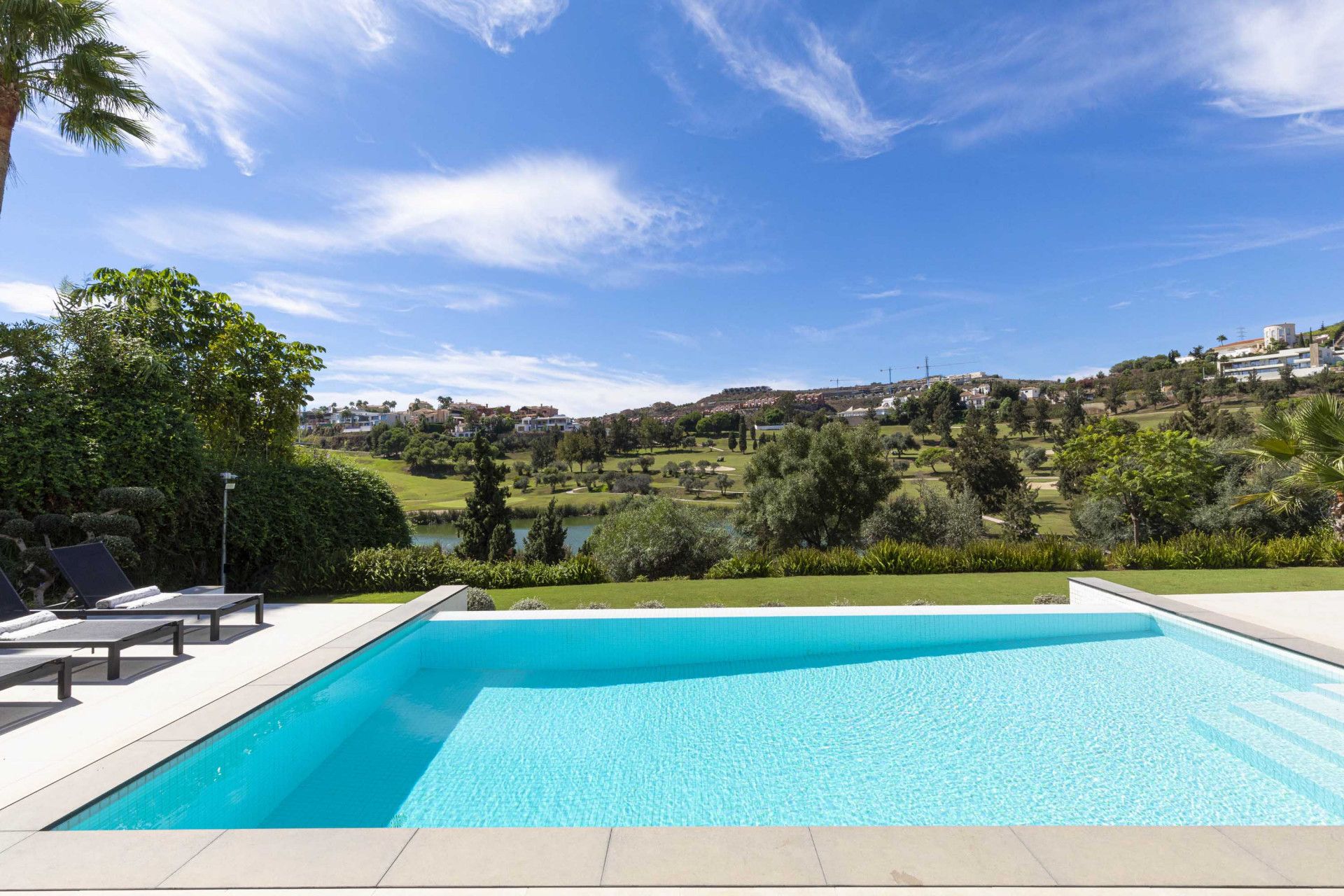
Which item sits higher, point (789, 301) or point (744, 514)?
point (789, 301)

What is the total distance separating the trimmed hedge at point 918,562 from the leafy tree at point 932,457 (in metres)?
41.3

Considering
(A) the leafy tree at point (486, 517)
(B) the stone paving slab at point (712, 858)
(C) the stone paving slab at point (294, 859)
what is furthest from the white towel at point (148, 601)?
(A) the leafy tree at point (486, 517)

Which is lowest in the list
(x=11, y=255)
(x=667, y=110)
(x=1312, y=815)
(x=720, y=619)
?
(x=1312, y=815)

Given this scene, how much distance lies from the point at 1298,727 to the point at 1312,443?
25.5 feet

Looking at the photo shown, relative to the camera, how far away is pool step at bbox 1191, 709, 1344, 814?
12.0ft

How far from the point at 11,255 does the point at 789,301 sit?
87.5ft

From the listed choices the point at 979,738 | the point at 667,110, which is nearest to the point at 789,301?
the point at 667,110

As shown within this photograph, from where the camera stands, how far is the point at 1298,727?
166 inches

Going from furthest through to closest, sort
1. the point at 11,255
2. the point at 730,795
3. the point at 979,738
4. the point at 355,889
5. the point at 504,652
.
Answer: the point at 11,255, the point at 504,652, the point at 979,738, the point at 730,795, the point at 355,889

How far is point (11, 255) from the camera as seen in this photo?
8852 millimetres

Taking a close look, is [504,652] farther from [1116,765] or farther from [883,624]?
[1116,765]

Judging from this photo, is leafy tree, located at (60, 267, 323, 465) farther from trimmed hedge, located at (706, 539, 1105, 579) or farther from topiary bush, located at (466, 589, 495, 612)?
trimmed hedge, located at (706, 539, 1105, 579)

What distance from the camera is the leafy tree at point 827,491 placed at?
1900cm

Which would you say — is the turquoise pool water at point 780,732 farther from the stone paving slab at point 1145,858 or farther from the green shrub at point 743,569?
the green shrub at point 743,569
